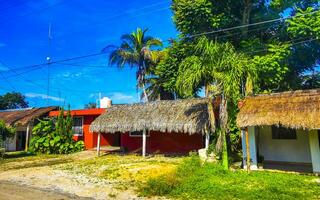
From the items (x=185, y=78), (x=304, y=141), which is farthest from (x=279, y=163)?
(x=185, y=78)

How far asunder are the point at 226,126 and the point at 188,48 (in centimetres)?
1011

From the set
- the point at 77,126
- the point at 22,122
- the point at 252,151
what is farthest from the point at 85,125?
the point at 252,151

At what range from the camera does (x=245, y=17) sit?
20.7 meters

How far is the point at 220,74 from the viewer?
38.9ft

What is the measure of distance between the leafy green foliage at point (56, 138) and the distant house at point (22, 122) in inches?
80.4

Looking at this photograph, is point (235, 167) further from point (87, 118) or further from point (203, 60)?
point (87, 118)

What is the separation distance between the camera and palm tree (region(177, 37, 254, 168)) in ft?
38.5

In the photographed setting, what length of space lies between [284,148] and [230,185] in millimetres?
5802

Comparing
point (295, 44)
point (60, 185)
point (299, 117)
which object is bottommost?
point (60, 185)

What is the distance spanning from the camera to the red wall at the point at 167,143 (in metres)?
18.7

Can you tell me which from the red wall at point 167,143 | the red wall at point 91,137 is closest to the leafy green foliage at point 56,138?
the red wall at point 91,137

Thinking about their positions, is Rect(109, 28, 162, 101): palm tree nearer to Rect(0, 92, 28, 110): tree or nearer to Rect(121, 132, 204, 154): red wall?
Rect(121, 132, 204, 154): red wall

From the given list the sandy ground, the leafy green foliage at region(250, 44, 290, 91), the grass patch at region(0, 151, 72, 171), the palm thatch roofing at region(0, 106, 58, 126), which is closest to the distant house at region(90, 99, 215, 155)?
the grass patch at region(0, 151, 72, 171)

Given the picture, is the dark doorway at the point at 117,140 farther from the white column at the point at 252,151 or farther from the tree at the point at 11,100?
the tree at the point at 11,100
